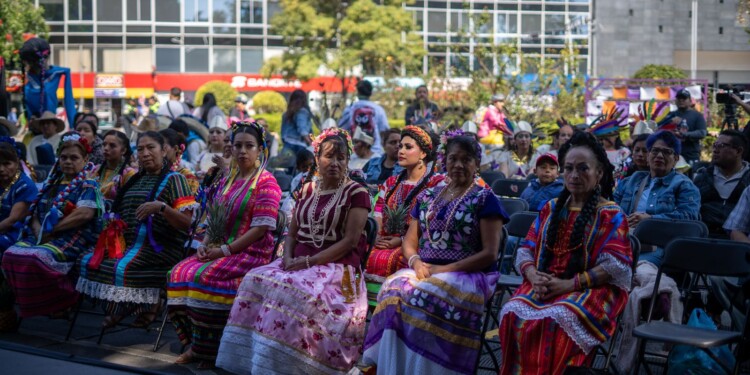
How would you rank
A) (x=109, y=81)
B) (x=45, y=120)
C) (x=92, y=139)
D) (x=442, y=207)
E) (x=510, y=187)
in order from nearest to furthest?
(x=442, y=207) < (x=510, y=187) < (x=92, y=139) < (x=45, y=120) < (x=109, y=81)

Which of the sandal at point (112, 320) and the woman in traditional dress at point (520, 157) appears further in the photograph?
the woman in traditional dress at point (520, 157)

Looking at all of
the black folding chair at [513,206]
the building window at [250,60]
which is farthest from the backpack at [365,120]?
the building window at [250,60]

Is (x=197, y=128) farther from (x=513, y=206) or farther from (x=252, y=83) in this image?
(x=252, y=83)

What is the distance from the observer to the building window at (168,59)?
4612 centimetres

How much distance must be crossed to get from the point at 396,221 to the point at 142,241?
1.82 m

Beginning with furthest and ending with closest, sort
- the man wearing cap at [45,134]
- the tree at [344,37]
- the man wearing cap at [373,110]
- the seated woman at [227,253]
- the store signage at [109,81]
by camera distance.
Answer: the store signage at [109,81], the tree at [344,37], the man wearing cap at [373,110], the man wearing cap at [45,134], the seated woman at [227,253]

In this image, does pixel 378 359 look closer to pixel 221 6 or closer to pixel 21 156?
pixel 21 156

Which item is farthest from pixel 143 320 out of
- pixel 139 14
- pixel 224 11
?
pixel 224 11

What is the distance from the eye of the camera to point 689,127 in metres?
10.4

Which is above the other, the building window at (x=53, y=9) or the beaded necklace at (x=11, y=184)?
the building window at (x=53, y=9)

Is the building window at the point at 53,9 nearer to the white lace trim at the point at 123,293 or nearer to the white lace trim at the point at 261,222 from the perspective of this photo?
the white lace trim at the point at 123,293

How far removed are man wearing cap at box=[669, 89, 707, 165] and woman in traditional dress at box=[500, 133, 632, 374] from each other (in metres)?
5.83

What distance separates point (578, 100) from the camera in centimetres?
1986

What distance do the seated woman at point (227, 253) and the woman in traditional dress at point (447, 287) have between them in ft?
3.69
